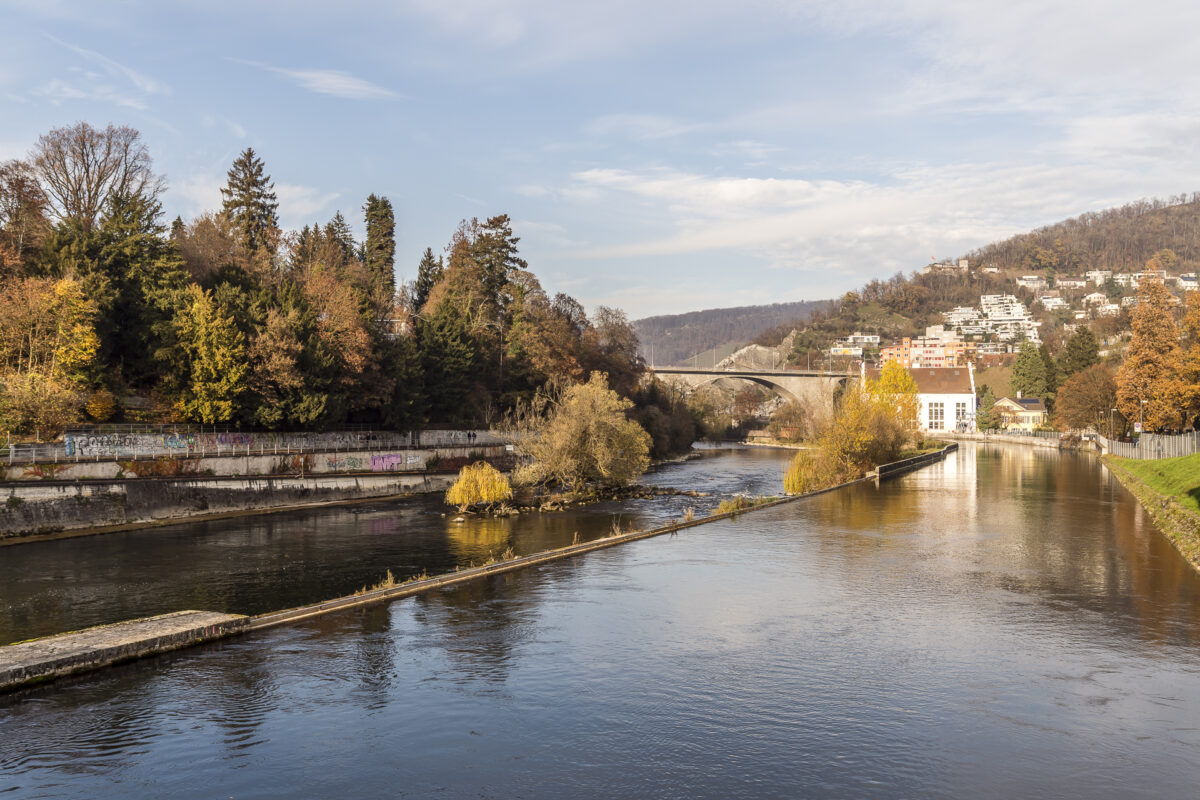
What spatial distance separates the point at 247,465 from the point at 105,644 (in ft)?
114

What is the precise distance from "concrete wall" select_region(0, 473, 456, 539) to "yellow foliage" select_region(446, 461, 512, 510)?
33.4ft

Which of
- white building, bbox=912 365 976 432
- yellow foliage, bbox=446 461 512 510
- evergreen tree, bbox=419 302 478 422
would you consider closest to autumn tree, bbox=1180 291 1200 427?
yellow foliage, bbox=446 461 512 510

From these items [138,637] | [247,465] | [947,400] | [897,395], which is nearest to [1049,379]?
[947,400]

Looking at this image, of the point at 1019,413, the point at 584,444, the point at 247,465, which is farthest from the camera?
the point at 1019,413

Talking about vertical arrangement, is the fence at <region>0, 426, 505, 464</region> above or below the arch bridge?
below

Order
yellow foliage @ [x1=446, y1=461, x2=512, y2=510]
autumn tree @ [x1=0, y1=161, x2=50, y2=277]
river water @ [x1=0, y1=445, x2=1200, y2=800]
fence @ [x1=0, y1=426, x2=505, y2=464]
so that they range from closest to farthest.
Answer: river water @ [x1=0, y1=445, x2=1200, y2=800] → fence @ [x1=0, y1=426, x2=505, y2=464] → yellow foliage @ [x1=446, y1=461, x2=512, y2=510] → autumn tree @ [x1=0, y1=161, x2=50, y2=277]

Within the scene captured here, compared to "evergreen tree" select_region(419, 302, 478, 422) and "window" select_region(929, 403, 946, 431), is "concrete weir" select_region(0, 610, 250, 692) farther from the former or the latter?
"window" select_region(929, 403, 946, 431)

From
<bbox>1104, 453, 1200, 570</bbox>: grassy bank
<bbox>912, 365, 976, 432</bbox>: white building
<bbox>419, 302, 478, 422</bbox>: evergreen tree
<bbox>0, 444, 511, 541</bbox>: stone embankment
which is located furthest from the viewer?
<bbox>912, 365, 976, 432</bbox>: white building

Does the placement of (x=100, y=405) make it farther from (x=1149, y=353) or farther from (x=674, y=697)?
(x=1149, y=353)

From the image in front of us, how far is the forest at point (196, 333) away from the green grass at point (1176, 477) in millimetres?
45682

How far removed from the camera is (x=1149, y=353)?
6894cm

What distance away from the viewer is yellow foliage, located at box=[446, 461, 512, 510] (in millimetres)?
45906

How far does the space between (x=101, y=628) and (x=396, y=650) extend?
6.62 m

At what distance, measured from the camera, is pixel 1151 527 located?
35125mm
